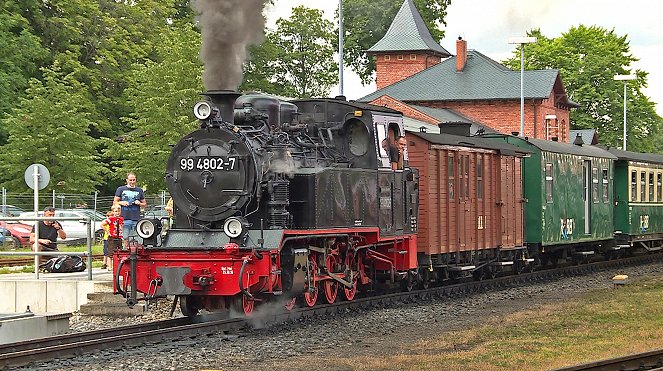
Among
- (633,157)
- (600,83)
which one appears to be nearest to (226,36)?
(633,157)

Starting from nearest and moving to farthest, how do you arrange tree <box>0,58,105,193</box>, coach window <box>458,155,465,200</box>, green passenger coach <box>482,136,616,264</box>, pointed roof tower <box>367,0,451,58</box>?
coach window <box>458,155,465,200</box>, green passenger coach <box>482,136,616,264</box>, tree <box>0,58,105,193</box>, pointed roof tower <box>367,0,451,58</box>

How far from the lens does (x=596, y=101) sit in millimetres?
85812

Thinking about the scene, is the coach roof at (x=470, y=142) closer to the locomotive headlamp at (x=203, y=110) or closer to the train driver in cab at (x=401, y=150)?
the train driver in cab at (x=401, y=150)

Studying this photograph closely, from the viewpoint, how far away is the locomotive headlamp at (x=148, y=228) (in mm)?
14203

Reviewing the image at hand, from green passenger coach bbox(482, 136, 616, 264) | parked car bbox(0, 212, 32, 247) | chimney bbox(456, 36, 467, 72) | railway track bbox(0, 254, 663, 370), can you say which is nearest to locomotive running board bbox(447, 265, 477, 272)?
railway track bbox(0, 254, 663, 370)

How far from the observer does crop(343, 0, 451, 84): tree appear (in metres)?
83.3

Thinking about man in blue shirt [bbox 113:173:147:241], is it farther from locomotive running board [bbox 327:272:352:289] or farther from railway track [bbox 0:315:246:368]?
locomotive running board [bbox 327:272:352:289]

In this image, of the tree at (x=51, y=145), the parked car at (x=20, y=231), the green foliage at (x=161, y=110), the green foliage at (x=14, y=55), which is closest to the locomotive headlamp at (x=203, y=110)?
the parked car at (x=20, y=231)

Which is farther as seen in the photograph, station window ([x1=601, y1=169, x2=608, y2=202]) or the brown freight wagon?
station window ([x1=601, y1=169, x2=608, y2=202])

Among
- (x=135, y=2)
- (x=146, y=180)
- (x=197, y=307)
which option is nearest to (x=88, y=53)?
(x=135, y=2)

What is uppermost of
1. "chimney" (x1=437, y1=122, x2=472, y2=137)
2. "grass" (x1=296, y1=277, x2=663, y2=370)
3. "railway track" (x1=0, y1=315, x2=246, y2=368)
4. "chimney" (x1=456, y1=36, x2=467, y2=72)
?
"chimney" (x1=456, y1=36, x2=467, y2=72)

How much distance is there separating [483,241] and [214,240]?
335 inches

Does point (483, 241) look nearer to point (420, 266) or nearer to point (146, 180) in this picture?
point (420, 266)

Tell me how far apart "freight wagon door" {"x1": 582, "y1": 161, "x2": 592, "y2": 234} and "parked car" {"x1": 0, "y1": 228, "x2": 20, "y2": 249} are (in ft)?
56.3
